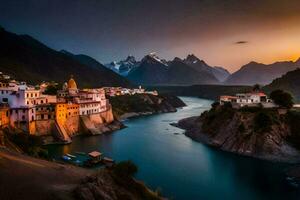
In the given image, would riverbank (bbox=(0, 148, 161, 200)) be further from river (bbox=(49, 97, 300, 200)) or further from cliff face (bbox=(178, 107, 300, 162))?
cliff face (bbox=(178, 107, 300, 162))

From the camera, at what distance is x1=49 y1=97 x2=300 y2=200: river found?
122 ft

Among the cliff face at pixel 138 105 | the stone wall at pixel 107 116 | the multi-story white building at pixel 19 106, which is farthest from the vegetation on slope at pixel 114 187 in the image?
the cliff face at pixel 138 105

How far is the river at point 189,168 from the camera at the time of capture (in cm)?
3706

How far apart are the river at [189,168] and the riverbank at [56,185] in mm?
9743

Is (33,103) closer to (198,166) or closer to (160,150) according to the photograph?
(160,150)

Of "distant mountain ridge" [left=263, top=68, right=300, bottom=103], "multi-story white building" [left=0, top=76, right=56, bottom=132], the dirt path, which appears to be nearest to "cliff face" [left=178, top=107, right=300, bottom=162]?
"multi-story white building" [left=0, top=76, right=56, bottom=132]

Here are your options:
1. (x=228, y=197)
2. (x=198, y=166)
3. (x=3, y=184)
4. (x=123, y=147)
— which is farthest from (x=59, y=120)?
(x=3, y=184)

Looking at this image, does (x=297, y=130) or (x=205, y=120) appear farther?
(x=205, y=120)

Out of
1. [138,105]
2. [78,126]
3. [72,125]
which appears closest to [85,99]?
[78,126]

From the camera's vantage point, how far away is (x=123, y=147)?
188 ft

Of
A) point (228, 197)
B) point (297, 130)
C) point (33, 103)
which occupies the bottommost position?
point (228, 197)

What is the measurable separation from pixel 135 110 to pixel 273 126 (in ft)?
→ 216

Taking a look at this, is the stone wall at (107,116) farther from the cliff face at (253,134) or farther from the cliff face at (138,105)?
the cliff face at (253,134)

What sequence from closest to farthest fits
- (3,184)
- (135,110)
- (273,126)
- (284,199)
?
(3,184) → (284,199) → (273,126) → (135,110)
